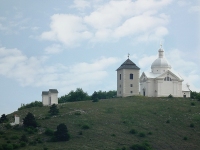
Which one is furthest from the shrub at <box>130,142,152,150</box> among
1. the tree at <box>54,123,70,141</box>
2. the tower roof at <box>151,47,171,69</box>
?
the tower roof at <box>151,47,171,69</box>

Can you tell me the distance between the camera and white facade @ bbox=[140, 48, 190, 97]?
93.6 meters

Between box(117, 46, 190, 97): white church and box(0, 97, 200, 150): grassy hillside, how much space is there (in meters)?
4.59

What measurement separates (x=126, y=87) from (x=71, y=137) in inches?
1071

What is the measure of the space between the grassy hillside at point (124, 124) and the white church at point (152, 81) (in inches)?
181

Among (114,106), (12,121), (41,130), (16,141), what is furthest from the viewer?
(114,106)

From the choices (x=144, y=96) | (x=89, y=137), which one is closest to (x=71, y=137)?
(x=89, y=137)

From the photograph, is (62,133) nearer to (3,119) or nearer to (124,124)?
(124,124)

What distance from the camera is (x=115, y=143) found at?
218 feet

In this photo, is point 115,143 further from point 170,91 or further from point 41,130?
point 170,91

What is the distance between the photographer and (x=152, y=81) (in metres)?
93.9

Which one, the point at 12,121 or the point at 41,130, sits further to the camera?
the point at 12,121

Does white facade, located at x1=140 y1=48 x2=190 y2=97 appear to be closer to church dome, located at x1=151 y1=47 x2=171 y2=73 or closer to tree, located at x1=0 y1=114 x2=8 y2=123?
church dome, located at x1=151 y1=47 x2=171 y2=73

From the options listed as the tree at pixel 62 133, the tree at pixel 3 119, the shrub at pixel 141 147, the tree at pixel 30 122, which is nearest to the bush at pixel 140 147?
the shrub at pixel 141 147

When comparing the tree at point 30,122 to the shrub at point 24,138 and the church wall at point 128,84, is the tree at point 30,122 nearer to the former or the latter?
the shrub at point 24,138
